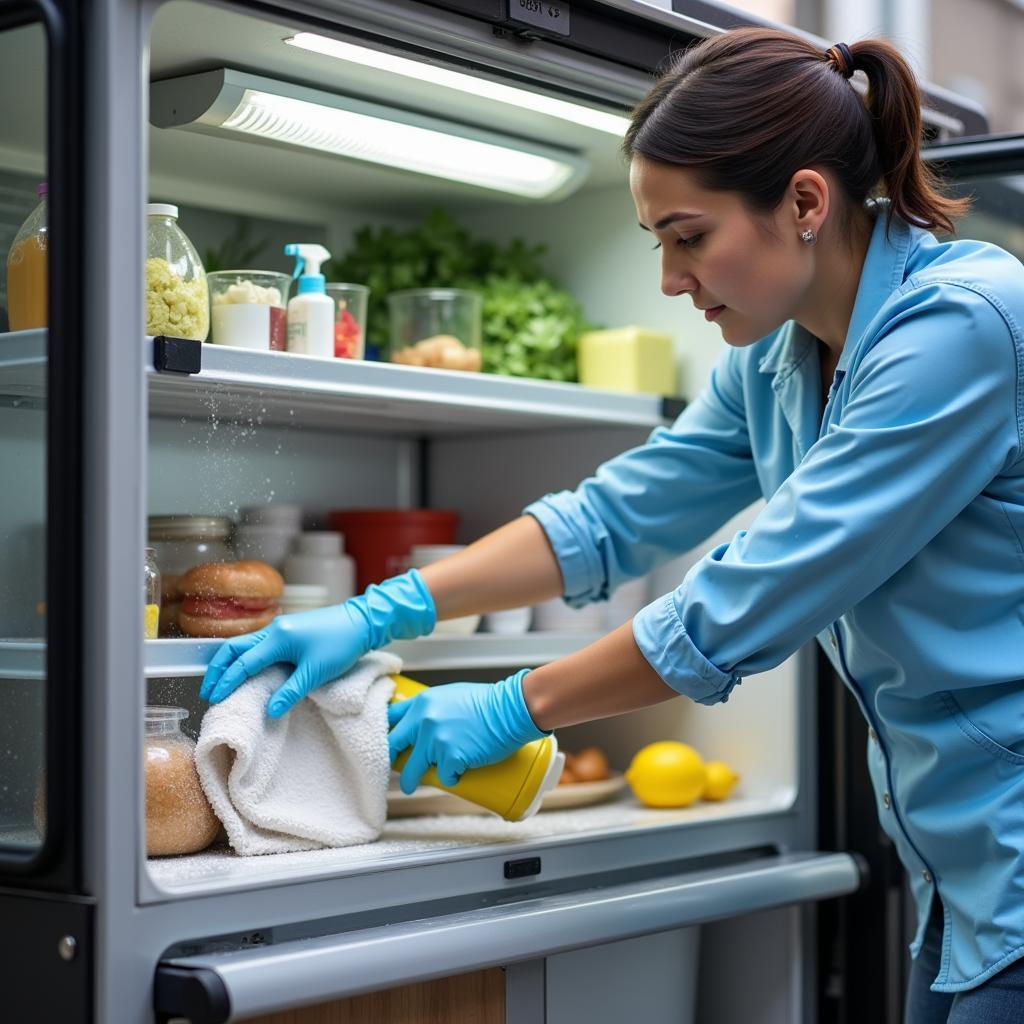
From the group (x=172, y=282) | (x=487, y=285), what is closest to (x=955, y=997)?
(x=172, y=282)

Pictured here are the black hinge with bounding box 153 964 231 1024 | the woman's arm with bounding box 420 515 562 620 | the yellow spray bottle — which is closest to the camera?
the black hinge with bounding box 153 964 231 1024

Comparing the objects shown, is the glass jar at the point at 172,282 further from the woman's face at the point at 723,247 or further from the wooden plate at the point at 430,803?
the wooden plate at the point at 430,803

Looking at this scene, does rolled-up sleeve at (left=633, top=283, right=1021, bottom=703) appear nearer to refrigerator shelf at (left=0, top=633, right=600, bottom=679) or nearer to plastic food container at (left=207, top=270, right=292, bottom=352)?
refrigerator shelf at (left=0, top=633, right=600, bottom=679)

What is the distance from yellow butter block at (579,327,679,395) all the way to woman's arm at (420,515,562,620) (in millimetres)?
351

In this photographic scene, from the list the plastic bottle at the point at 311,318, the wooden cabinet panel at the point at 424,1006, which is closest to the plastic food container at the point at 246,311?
the plastic bottle at the point at 311,318

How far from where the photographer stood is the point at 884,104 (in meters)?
1.48

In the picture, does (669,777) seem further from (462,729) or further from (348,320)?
(348,320)

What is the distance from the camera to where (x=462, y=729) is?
155 cm

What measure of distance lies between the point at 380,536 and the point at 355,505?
17 cm

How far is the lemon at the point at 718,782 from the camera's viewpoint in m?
2.00

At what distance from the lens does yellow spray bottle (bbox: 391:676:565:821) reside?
5.21ft

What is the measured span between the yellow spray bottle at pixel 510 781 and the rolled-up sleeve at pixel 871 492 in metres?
0.25

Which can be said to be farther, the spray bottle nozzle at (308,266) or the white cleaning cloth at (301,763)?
the spray bottle nozzle at (308,266)

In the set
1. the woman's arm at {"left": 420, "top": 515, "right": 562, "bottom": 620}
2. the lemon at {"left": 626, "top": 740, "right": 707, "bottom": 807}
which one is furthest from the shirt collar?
the lemon at {"left": 626, "top": 740, "right": 707, "bottom": 807}
